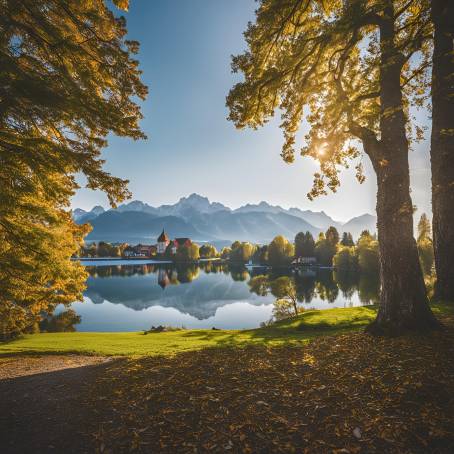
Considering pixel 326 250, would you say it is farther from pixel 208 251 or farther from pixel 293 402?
pixel 293 402

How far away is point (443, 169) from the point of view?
9.48m

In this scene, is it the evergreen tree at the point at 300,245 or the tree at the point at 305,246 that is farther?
the tree at the point at 305,246

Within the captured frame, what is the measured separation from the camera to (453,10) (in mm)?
7461

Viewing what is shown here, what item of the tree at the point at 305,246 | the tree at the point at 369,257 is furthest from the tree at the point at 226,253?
the tree at the point at 369,257

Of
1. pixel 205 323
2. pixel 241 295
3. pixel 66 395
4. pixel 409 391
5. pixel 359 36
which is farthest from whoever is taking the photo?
pixel 241 295

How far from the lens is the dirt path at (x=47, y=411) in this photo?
156 inches

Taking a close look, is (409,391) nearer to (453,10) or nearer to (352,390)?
(352,390)

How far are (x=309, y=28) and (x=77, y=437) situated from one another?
39.4ft

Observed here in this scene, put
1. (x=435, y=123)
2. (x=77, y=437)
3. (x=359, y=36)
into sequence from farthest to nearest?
(x=435, y=123)
(x=359, y=36)
(x=77, y=437)

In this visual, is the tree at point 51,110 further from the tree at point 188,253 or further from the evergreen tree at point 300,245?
the tree at point 188,253

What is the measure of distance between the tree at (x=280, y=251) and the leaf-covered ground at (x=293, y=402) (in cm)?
9133

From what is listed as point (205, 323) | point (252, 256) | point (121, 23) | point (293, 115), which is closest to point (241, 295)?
point (205, 323)

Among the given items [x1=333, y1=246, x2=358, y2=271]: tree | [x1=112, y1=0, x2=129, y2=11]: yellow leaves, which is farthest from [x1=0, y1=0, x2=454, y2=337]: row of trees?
[x1=333, y1=246, x2=358, y2=271]: tree

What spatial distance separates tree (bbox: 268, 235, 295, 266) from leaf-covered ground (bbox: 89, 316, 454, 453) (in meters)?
91.3
